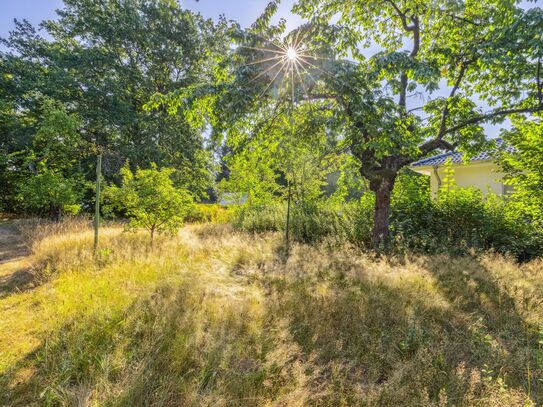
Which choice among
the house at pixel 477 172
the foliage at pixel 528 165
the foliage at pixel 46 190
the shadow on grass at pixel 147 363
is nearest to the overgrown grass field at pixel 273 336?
the shadow on grass at pixel 147 363

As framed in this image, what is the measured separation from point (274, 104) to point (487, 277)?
5.24 m

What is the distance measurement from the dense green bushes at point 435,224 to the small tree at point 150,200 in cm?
345

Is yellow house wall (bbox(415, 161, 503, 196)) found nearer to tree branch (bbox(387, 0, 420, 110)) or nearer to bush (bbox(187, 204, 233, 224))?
tree branch (bbox(387, 0, 420, 110))

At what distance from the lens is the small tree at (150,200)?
19.8 ft

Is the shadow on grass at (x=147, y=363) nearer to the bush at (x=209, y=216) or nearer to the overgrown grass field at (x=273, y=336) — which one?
the overgrown grass field at (x=273, y=336)

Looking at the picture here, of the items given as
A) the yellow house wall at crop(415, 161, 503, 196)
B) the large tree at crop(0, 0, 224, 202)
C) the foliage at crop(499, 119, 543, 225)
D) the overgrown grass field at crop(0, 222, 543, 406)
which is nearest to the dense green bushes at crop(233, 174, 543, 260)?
the foliage at crop(499, 119, 543, 225)

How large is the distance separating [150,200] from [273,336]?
4832 millimetres

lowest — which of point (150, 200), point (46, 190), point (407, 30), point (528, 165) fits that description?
point (150, 200)

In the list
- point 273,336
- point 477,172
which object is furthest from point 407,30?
point 477,172

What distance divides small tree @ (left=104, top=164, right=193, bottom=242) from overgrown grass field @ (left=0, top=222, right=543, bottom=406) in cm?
195

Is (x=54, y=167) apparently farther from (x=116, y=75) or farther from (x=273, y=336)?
(x=273, y=336)

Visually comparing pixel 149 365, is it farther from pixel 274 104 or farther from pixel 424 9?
pixel 424 9

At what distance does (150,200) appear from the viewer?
6.06m

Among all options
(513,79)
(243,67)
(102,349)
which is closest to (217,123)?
(243,67)
